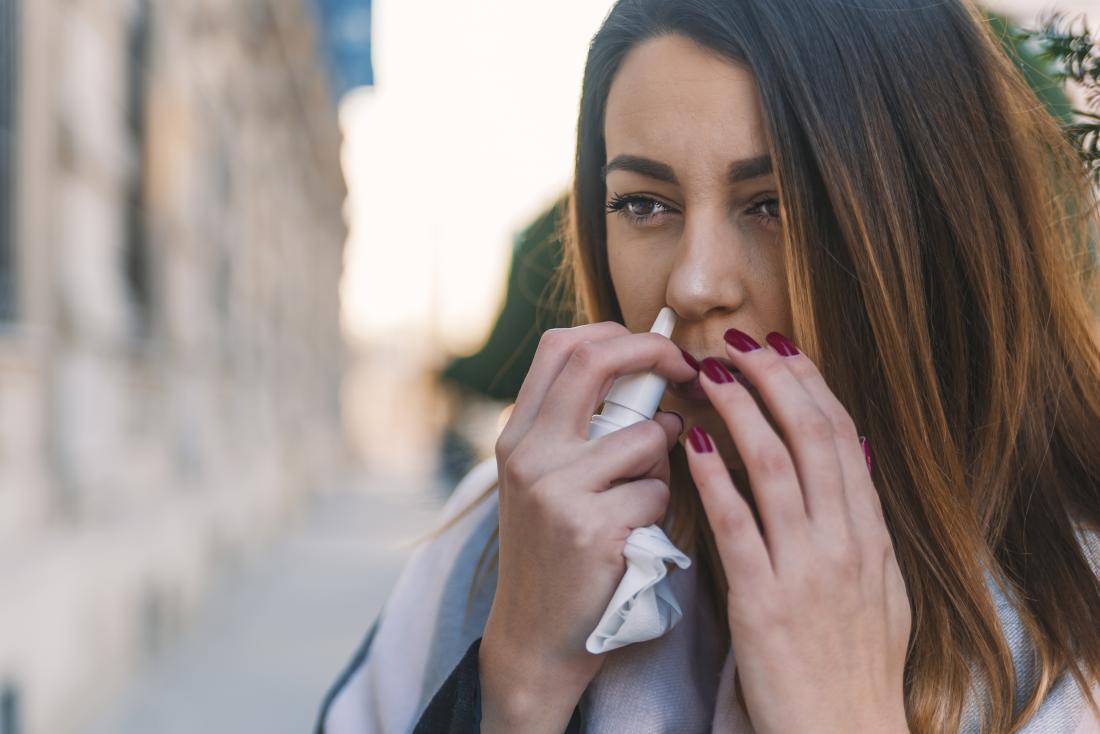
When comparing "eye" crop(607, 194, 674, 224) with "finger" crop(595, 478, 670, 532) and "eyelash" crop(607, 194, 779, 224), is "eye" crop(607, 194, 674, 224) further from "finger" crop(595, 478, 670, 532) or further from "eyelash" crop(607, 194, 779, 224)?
"finger" crop(595, 478, 670, 532)

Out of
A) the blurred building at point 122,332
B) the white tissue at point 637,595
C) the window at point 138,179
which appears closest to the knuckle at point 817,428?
the white tissue at point 637,595

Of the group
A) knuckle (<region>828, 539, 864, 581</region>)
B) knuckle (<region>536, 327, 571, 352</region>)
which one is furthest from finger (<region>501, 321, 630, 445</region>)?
knuckle (<region>828, 539, 864, 581</region>)

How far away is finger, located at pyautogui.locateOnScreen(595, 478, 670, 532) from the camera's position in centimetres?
126

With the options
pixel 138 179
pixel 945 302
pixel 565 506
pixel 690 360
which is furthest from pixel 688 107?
pixel 138 179

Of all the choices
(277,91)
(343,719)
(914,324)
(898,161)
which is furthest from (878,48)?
(277,91)

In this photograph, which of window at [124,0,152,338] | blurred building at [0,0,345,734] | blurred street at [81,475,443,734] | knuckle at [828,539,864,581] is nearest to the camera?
knuckle at [828,539,864,581]

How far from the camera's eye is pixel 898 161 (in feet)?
4.68

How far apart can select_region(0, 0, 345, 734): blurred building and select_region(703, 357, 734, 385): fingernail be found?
3.62 metres

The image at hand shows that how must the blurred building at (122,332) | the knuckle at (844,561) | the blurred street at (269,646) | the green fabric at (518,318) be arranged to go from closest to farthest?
the knuckle at (844,561) → the blurred building at (122,332) → the blurred street at (269,646) → the green fabric at (518,318)

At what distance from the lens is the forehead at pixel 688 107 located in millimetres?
1384

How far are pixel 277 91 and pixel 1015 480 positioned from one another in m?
16.2

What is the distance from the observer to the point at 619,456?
4.18 feet

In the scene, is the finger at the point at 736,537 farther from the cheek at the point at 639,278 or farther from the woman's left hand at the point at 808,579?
the cheek at the point at 639,278

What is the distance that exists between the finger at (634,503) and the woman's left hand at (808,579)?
108 mm
